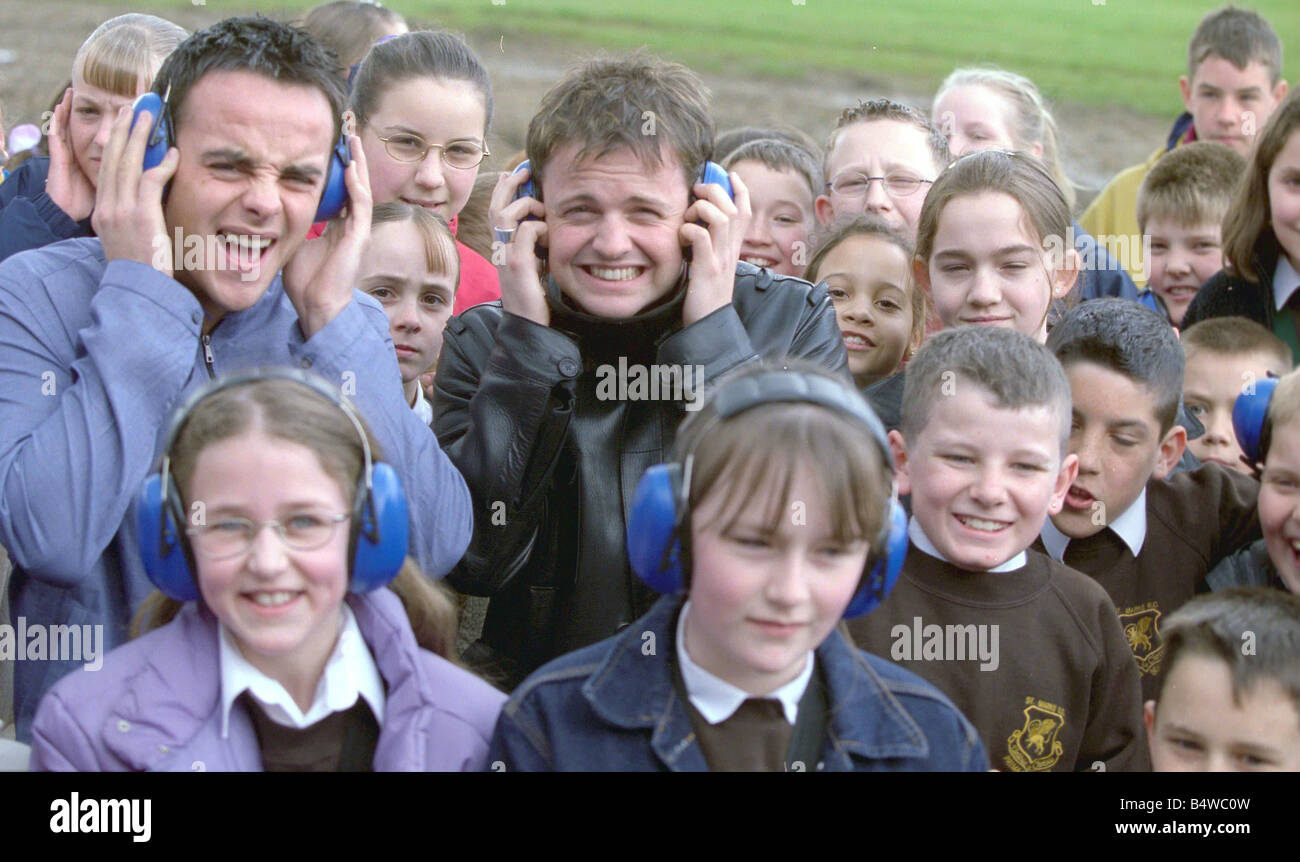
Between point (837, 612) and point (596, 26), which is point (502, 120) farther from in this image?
point (837, 612)

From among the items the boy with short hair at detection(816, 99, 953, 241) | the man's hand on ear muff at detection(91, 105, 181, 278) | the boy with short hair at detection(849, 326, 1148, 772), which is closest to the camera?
the man's hand on ear muff at detection(91, 105, 181, 278)

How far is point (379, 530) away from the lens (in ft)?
7.88

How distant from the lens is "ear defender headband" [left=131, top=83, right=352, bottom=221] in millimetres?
2857

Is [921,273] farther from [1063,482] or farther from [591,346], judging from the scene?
[591,346]

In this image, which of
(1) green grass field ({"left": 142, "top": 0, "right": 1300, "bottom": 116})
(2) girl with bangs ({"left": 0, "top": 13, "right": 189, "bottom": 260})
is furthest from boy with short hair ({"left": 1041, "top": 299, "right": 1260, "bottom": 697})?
(1) green grass field ({"left": 142, "top": 0, "right": 1300, "bottom": 116})

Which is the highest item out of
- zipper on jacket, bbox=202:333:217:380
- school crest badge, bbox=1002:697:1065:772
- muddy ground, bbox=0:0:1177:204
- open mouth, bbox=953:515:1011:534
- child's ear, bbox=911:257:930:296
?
muddy ground, bbox=0:0:1177:204

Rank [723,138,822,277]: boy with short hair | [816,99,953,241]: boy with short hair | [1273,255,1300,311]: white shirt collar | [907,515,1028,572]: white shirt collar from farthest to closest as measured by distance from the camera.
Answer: [723,138,822,277]: boy with short hair, [816,99,953,241]: boy with short hair, [1273,255,1300,311]: white shirt collar, [907,515,1028,572]: white shirt collar

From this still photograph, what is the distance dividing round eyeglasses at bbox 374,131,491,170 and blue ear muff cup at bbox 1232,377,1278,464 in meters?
2.45

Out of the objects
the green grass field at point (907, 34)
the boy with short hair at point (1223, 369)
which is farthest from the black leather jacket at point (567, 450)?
the green grass field at point (907, 34)

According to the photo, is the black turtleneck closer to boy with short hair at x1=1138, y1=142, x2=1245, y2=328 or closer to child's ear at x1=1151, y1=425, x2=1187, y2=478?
child's ear at x1=1151, y1=425, x2=1187, y2=478

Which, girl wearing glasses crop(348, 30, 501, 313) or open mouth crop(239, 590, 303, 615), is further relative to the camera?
girl wearing glasses crop(348, 30, 501, 313)
